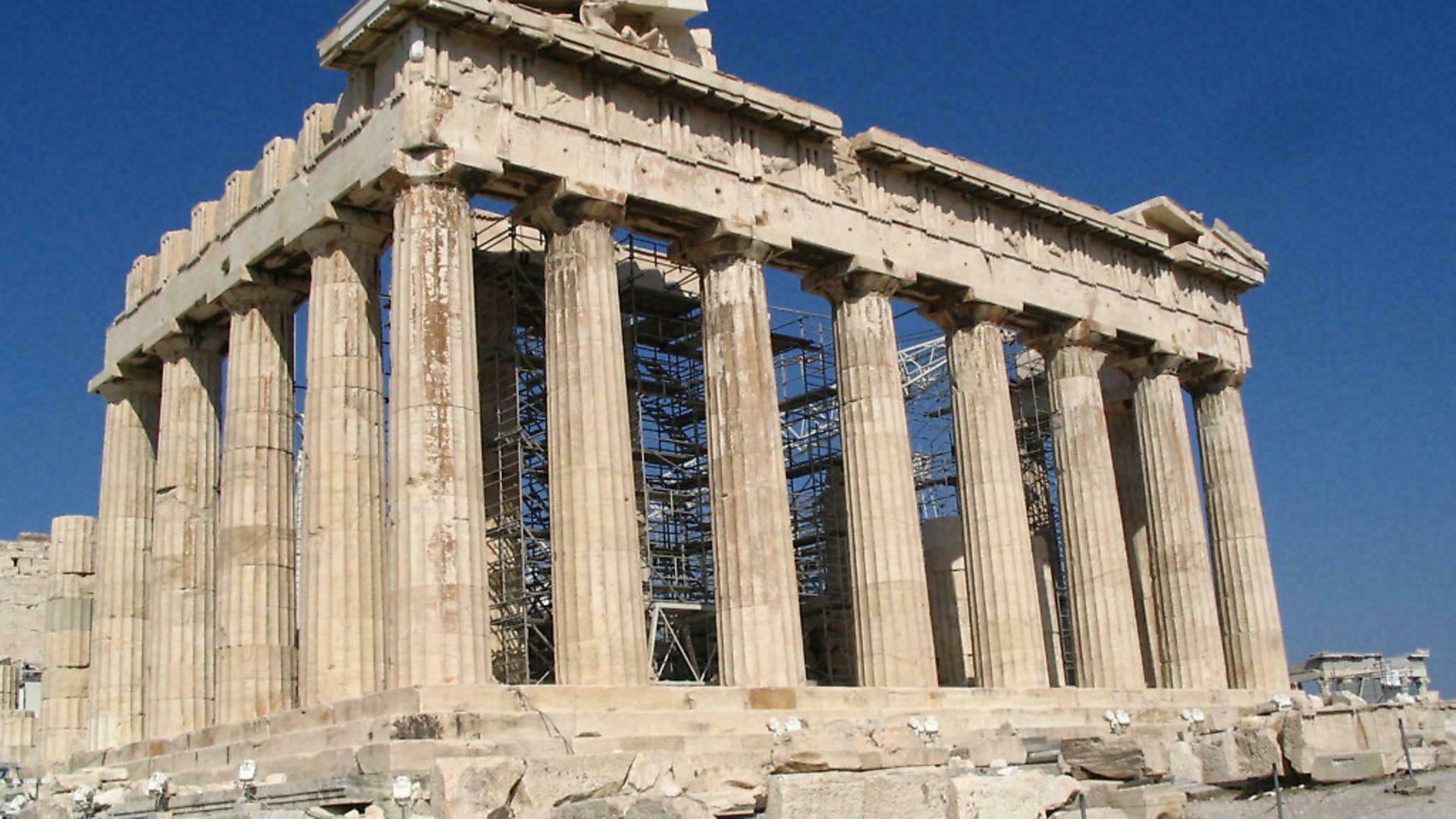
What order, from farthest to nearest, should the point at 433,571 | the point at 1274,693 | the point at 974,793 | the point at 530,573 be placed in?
1. the point at 1274,693
2. the point at 530,573
3. the point at 433,571
4. the point at 974,793

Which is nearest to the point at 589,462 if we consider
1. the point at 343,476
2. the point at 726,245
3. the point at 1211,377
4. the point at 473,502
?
the point at 473,502

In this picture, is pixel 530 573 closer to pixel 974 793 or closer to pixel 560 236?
pixel 560 236

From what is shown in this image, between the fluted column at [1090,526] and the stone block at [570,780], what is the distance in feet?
56.7

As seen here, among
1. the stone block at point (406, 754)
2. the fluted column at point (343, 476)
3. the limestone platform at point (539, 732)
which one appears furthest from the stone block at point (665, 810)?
the fluted column at point (343, 476)

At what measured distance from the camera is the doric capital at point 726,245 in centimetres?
2788

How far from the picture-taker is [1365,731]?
22.9m

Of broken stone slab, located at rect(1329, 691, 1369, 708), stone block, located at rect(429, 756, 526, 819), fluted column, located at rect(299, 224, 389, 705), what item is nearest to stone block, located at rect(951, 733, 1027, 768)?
stone block, located at rect(429, 756, 526, 819)

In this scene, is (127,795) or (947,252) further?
(947,252)

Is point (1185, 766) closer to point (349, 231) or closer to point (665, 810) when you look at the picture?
point (665, 810)

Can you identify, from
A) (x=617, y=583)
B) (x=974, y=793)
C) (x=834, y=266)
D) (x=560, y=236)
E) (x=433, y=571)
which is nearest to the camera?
(x=974, y=793)

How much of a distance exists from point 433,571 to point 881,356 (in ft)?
35.0

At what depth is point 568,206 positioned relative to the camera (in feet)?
85.6

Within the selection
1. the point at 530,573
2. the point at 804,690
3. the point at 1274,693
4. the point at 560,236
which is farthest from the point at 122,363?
the point at 1274,693

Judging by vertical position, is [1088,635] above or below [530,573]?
below
